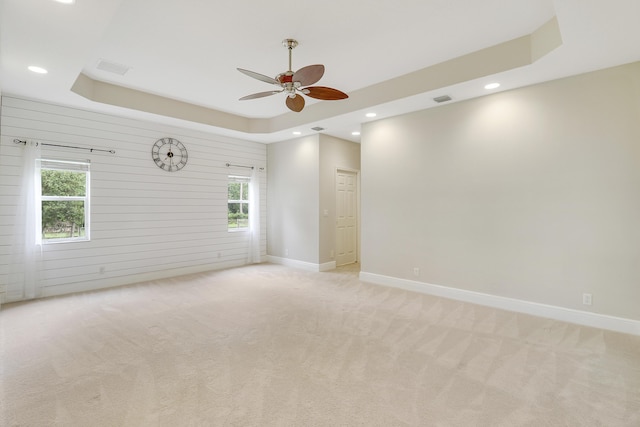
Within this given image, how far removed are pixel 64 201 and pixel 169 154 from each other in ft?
5.81

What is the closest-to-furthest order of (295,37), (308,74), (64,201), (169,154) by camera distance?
(308,74) → (295,37) → (64,201) → (169,154)

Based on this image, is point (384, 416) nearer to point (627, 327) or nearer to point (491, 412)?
point (491, 412)

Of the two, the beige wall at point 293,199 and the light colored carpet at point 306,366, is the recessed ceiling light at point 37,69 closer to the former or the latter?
the light colored carpet at point 306,366

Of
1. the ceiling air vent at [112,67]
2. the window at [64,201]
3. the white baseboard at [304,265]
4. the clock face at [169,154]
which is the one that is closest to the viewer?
the ceiling air vent at [112,67]

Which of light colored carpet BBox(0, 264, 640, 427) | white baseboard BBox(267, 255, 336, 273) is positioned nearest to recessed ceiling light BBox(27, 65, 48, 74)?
light colored carpet BBox(0, 264, 640, 427)

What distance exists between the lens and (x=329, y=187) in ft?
21.4

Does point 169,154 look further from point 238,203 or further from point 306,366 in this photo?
point 306,366

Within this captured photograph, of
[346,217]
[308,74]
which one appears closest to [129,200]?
[308,74]

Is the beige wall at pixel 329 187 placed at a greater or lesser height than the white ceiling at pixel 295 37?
lesser

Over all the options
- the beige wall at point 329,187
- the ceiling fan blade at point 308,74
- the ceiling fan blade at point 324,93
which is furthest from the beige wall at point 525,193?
the ceiling fan blade at point 308,74

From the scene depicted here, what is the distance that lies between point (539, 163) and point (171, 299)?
5250 millimetres

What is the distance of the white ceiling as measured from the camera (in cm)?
255

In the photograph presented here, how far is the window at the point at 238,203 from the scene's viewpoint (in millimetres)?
6801

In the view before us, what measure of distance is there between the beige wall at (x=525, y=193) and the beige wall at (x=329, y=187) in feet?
4.74
